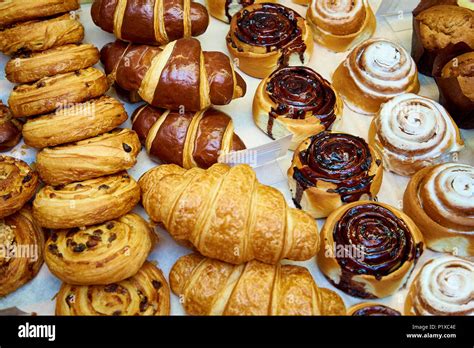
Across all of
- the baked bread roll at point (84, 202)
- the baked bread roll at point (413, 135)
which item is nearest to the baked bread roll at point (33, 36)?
the baked bread roll at point (84, 202)

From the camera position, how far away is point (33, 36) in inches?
94.1

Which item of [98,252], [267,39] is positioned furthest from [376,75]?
[98,252]

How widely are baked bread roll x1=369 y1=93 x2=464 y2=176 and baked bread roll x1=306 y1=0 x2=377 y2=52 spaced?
641 millimetres

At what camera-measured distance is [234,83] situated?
252 cm

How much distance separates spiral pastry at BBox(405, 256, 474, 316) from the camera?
6.64 feet

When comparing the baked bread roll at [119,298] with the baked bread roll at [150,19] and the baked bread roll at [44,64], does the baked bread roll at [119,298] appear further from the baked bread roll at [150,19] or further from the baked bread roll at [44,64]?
the baked bread roll at [150,19]

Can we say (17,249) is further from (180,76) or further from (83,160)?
(180,76)

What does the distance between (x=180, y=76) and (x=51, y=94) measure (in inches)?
23.4

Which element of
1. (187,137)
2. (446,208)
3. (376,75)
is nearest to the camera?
(446,208)

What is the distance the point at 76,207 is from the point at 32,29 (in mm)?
951

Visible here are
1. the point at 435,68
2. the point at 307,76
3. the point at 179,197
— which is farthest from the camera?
the point at 435,68

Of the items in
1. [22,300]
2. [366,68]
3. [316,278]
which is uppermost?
[366,68]

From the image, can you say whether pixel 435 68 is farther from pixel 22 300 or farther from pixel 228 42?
pixel 22 300
